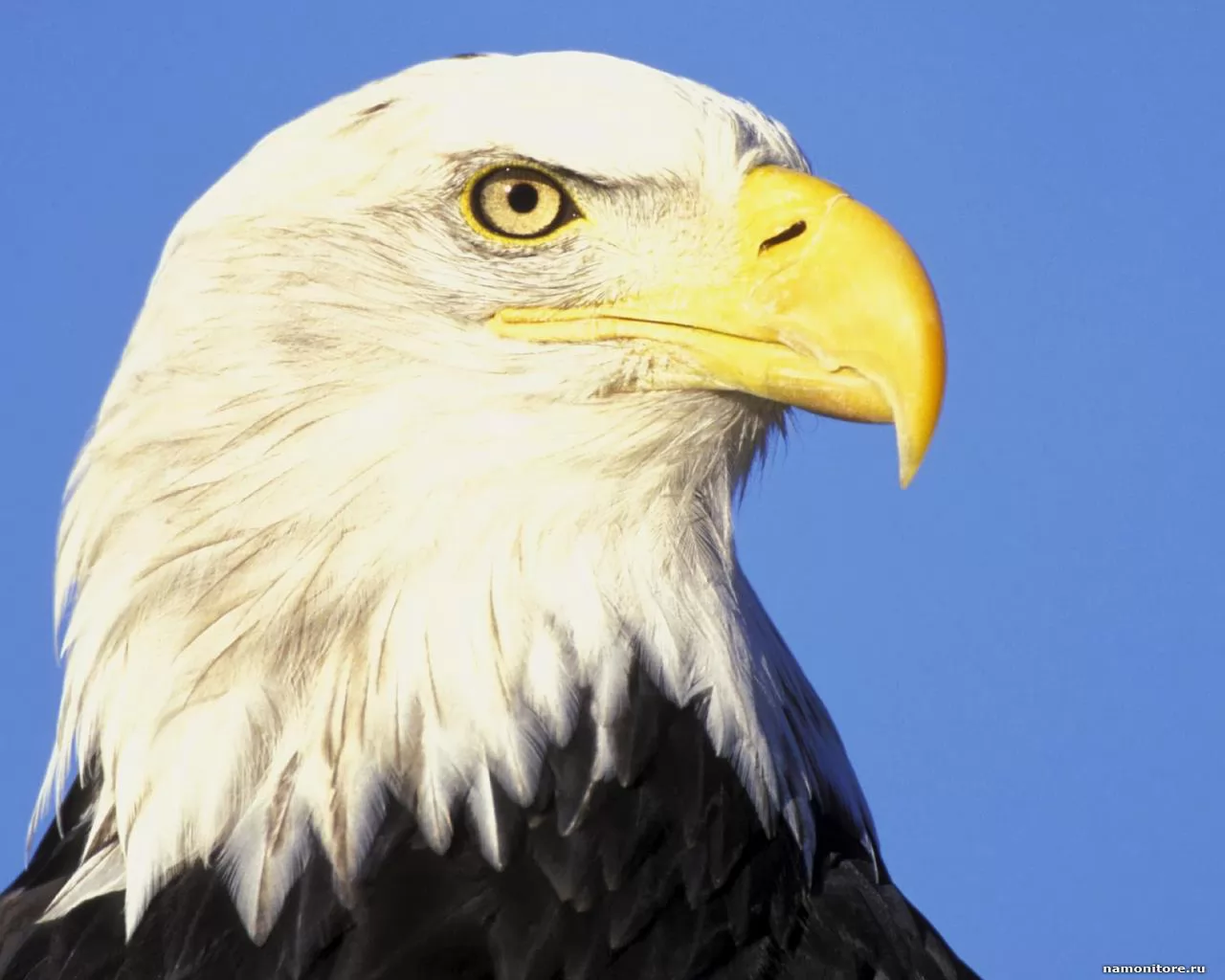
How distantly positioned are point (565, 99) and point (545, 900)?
1.30 m

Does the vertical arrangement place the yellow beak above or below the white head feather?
above

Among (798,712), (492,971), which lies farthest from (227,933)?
(798,712)

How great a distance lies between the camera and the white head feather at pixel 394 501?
3094 millimetres

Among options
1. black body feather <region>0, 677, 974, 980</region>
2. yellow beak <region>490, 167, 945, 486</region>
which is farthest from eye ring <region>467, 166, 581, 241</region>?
black body feather <region>0, 677, 974, 980</region>

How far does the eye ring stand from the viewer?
312 cm

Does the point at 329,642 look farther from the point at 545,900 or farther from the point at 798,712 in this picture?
the point at 798,712

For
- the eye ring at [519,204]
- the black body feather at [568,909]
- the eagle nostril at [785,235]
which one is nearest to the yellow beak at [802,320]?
the eagle nostril at [785,235]

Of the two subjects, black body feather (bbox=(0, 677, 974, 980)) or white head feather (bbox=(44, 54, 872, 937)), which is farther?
white head feather (bbox=(44, 54, 872, 937))

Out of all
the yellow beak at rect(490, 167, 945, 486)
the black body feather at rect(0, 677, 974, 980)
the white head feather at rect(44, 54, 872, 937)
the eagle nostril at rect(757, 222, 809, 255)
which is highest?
the eagle nostril at rect(757, 222, 809, 255)

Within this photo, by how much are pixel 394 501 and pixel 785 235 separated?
2.59ft

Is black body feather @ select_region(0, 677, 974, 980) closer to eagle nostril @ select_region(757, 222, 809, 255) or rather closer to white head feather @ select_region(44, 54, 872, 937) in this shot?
white head feather @ select_region(44, 54, 872, 937)

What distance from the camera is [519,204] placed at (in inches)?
124

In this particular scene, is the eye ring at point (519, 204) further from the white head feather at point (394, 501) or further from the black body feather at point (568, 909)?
the black body feather at point (568, 909)

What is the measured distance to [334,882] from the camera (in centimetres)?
305
